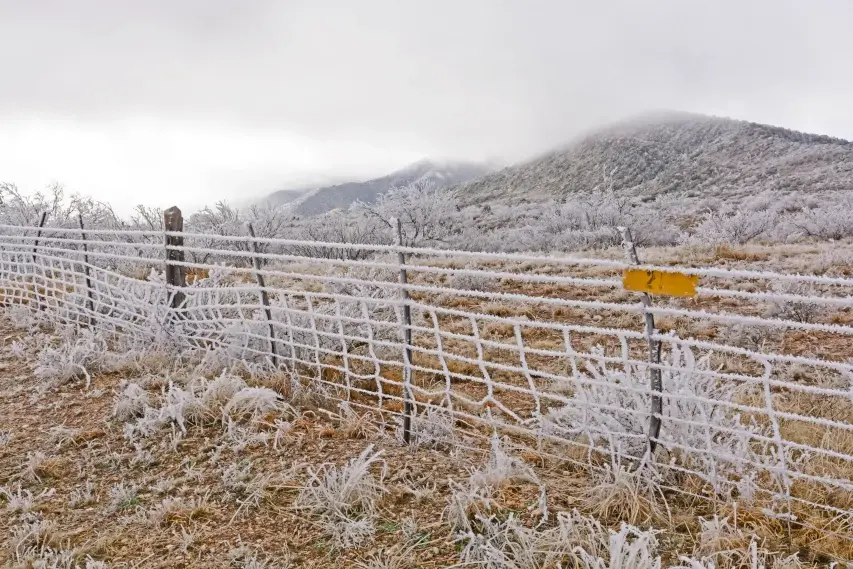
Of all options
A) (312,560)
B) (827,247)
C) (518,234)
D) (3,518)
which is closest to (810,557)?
(312,560)

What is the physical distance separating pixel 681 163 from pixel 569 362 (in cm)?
5845

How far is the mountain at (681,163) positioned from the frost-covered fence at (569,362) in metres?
26.8

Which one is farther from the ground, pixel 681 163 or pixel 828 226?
pixel 681 163

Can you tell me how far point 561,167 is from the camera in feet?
242

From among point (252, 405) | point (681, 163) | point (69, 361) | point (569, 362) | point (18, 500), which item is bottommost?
point (569, 362)

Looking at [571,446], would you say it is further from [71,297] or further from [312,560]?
[71,297]

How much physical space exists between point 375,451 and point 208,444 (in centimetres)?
117

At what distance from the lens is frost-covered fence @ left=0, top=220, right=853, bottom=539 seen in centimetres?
308

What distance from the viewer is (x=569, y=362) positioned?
252 inches

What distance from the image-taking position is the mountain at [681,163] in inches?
1623

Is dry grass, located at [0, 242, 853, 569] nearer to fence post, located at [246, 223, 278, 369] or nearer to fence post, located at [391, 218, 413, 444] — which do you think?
fence post, located at [391, 218, 413, 444]

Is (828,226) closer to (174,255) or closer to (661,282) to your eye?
(661,282)

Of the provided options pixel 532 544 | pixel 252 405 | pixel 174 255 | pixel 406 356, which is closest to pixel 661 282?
pixel 532 544

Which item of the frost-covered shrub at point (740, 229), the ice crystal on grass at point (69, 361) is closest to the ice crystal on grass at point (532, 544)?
the ice crystal on grass at point (69, 361)
